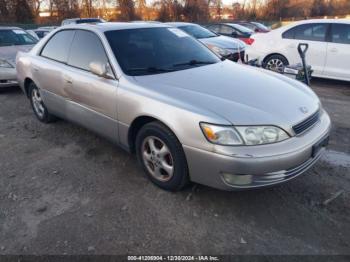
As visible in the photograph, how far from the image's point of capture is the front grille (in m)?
2.72

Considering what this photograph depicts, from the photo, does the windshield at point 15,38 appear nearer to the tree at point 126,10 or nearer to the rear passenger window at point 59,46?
the rear passenger window at point 59,46

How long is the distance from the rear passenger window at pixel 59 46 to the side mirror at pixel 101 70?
98cm

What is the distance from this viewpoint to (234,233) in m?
2.62

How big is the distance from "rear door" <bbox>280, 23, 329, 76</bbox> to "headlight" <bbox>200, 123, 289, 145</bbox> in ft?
18.0

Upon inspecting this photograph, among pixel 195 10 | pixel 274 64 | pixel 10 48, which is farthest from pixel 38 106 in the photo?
pixel 195 10

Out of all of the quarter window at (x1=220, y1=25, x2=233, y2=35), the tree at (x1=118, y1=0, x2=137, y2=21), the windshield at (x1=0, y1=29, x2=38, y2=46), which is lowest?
the windshield at (x1=0, y1=29, x2=38, y2=46)

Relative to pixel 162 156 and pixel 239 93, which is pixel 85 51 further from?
pixel 239 93

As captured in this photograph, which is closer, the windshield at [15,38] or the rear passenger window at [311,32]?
the rear passenger window at [311,32]

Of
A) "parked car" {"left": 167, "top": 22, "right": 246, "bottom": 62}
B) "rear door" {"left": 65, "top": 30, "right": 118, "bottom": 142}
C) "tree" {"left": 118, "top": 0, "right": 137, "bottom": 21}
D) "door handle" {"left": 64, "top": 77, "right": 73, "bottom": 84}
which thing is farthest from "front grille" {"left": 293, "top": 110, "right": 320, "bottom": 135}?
"tree" {"left": 118, "top": 0, "right": 137, "bottom": 21}

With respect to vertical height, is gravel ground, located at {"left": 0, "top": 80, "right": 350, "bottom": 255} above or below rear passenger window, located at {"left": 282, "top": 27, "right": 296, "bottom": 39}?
below

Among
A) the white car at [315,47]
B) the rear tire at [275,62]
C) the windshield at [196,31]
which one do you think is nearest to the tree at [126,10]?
the windshield at [196,31]

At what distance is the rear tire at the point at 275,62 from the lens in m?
7.62

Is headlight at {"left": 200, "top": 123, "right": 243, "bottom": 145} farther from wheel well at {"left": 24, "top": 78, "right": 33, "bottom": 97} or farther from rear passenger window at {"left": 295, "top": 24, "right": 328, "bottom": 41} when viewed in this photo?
rear passenger window at {"left": 295, "top": 24, "right": 328, "bottom": 41}

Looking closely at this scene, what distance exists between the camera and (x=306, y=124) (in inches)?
112
